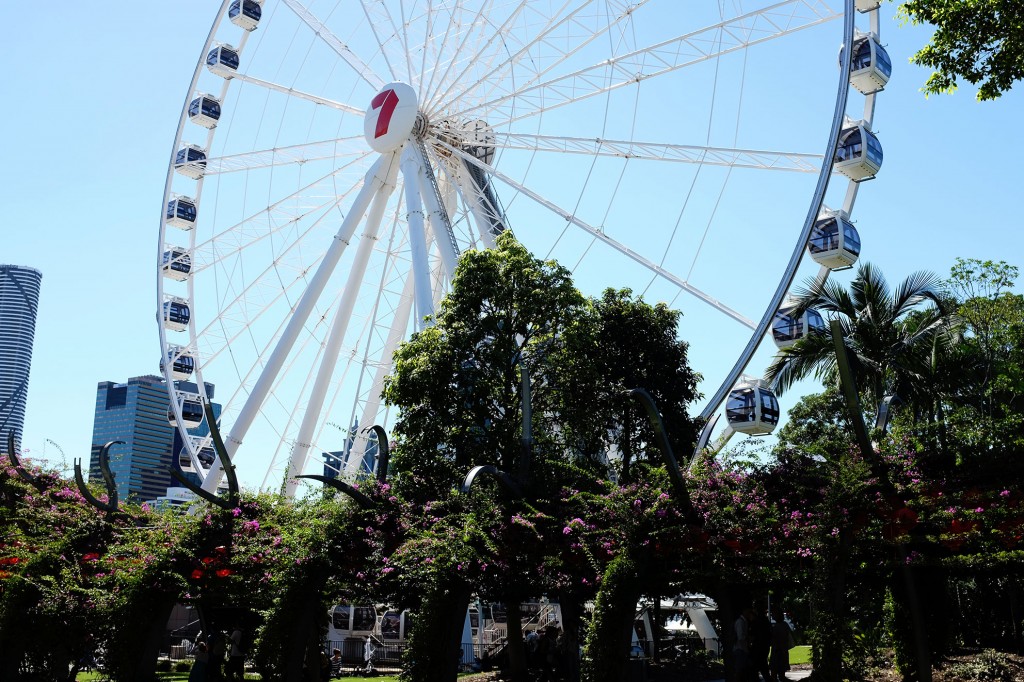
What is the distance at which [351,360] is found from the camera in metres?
30.4

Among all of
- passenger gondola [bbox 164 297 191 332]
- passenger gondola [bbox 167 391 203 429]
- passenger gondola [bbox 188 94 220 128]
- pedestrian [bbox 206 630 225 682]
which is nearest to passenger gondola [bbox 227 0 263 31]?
passenger gondola [bbox 188 94 220 128]

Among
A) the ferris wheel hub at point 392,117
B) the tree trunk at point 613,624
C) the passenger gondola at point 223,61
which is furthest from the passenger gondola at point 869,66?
the passenger gondola at point 223,61

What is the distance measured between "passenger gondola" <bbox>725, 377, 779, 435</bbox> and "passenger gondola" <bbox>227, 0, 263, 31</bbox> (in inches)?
863

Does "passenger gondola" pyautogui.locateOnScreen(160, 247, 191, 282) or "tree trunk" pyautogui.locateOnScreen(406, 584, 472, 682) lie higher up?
"passenger gondola" pyautogui.locateOnScreen(160, 247, 191, 282)

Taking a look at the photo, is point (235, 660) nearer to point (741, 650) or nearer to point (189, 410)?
point (741, 650)

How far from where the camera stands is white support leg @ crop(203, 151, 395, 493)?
28297 mm

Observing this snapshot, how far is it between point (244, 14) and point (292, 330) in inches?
497

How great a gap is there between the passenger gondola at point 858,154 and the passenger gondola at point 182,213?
20867 mm

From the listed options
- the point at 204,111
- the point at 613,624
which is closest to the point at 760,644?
the point at 613,624

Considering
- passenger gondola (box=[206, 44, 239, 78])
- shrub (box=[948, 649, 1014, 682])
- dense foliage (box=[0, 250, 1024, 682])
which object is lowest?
shrub (box=[948, 649, 1014, 682])

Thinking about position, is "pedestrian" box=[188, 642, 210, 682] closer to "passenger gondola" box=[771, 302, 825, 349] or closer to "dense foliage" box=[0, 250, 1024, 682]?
"dense foliage" box=[0, 250, 1024, 682]

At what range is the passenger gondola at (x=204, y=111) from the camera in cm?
3431

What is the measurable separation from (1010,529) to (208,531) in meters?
13.1

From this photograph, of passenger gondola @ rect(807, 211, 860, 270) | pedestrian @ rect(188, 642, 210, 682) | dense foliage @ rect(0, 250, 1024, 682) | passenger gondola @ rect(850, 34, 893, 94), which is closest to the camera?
dense foliage @ rect(0, 250, 1024, 682)
